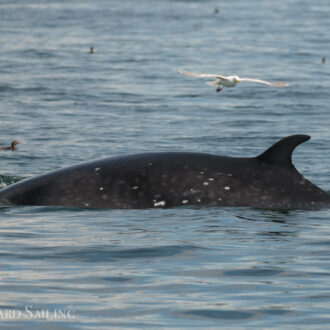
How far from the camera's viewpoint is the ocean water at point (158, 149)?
958cm

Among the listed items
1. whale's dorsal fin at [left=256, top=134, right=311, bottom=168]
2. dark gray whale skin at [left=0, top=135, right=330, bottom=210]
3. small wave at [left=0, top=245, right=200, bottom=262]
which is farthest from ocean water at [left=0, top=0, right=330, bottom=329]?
whale's dorsal fin at [left=256, top=134, right=311, bottom=168]

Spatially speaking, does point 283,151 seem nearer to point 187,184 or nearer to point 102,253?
point 187,184

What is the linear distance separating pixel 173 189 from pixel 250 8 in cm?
6450

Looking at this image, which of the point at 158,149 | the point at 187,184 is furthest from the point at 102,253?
the point at 158,149

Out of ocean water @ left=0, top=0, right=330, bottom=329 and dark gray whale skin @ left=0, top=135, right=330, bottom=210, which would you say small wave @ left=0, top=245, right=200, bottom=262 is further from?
dark gray whale skin @ left=0, top=135, right=330, bottom=210

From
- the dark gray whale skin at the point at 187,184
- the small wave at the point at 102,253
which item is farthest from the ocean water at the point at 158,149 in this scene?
the dark gray whale skin at the point at 187,184

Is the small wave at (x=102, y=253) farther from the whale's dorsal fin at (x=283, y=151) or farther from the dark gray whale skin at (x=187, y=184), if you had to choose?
the whale's dorsal fin at (x=283, y=151)

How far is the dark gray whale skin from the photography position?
Answer: 1277cm

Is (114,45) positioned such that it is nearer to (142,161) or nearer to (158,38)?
(158,38)

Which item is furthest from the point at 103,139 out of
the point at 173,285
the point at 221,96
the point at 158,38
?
the point at 158,38

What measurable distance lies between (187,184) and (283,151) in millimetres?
1257

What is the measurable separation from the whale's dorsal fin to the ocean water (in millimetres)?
656

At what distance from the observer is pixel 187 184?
506 inches

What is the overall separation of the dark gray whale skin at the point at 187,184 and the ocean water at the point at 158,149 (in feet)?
0.51
